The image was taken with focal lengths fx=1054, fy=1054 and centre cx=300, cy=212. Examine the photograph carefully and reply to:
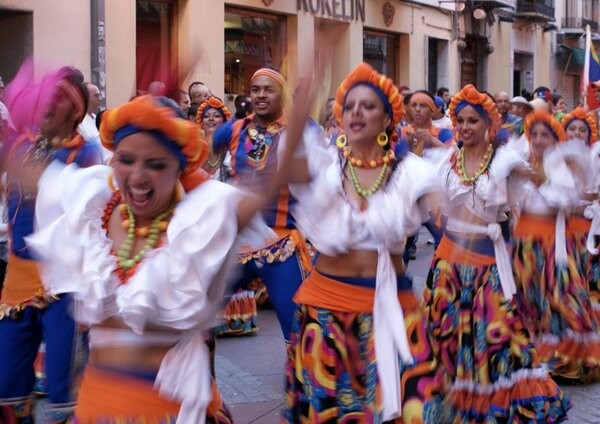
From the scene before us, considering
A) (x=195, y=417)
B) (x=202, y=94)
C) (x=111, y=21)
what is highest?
(x=111, y=21)

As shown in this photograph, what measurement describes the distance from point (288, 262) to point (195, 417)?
2.96 metres

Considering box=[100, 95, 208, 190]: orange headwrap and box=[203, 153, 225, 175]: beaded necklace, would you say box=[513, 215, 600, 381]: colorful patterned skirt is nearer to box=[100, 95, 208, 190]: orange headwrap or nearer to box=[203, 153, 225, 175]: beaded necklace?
box=[203, 153, 225, 175]: beaded necklace

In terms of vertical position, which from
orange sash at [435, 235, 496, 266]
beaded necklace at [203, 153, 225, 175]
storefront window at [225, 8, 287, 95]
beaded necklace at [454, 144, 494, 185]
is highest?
storefront window at [225, 8, 287, 95]

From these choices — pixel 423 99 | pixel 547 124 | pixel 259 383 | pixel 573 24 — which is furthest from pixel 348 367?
pixel 573 24

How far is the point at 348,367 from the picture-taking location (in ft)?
14.1

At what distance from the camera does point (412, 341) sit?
433 centimetres

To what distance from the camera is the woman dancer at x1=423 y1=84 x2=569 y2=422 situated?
543 cm

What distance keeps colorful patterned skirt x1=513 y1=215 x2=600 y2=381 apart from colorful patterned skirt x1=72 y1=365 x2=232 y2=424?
4.17 m

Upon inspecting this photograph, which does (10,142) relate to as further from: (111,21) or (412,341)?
(111,21)

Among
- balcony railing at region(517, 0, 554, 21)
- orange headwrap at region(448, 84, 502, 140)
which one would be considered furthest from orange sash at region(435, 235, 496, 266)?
balcony railing at region(517, 0, 554, 21)

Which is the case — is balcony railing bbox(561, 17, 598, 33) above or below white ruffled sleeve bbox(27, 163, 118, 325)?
above

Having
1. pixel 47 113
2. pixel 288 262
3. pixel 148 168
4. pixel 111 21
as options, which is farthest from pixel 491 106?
pixel 111 21

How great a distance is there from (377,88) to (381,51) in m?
18.2

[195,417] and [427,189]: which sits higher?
[427,189]
